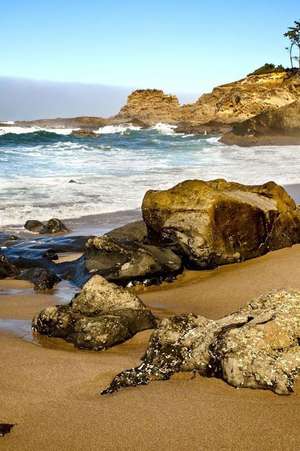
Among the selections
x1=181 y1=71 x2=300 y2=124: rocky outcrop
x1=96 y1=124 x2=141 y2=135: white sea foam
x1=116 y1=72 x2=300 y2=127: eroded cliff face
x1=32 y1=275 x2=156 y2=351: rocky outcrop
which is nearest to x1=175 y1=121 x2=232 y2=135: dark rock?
x1=116 y1=72 x2=300 y2=127: eroded cliff face

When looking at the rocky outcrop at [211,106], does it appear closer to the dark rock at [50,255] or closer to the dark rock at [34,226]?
the dark rock at [34,226]

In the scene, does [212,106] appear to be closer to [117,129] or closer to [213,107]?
[213,107]

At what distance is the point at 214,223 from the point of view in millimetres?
7465

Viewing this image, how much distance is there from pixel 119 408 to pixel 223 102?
214ft

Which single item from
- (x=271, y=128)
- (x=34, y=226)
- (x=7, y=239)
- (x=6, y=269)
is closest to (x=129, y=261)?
(x=6, y=269)

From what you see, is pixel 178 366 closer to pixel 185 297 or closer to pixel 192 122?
pixel 185 297

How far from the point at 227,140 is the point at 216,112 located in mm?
25104

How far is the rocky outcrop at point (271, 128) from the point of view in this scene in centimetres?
4191

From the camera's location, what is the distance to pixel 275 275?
679 cm

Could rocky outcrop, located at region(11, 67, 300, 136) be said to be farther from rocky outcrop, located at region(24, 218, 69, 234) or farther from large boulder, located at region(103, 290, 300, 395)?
large boulder, located at region(103, 290, 300, 395)

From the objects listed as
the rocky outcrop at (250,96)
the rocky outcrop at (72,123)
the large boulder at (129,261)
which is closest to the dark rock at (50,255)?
the large boulder at (129,261)

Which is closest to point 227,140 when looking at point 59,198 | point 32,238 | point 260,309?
point 59,198

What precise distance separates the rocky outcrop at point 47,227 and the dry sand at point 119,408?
227 inches

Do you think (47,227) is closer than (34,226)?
Yes
